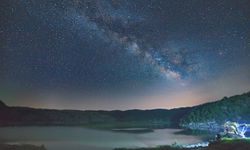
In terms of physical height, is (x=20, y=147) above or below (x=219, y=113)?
below

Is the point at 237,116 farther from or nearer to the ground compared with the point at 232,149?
farther from the ground

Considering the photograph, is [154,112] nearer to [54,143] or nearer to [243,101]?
[243,101]

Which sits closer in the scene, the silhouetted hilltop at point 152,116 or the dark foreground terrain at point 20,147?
the dark foreground terrain at point 20,147

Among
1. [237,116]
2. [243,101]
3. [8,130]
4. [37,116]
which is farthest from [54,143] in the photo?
[243,101]

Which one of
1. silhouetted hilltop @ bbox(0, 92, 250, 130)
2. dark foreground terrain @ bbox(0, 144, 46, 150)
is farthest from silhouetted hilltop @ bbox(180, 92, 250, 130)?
dark foreground terrain @ bbox(0, 144, 46, 150)

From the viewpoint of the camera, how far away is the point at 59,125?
4147 centimetres

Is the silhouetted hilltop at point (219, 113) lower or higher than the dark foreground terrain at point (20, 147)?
higher

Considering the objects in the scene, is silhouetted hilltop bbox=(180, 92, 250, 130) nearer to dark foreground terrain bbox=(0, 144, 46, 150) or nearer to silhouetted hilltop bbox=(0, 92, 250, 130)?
silhouetted hilltop bbox=(0, 92, 250, 130)

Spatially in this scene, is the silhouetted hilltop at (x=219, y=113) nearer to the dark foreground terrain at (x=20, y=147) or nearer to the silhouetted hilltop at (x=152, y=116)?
the silhouetted hilltop at (x=152, y=116)

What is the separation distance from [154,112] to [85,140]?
10.3 m

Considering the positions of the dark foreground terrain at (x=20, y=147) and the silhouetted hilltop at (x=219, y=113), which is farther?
the silhouetted hilltop at (x=219, y=113)

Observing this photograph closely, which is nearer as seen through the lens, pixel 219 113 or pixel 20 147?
pixel 20 147

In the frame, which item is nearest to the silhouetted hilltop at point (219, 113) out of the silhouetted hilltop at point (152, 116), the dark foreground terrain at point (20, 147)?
the silhouetted hilltop at point (152, 116)

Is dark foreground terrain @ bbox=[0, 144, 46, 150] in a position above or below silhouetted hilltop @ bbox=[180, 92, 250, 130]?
below
